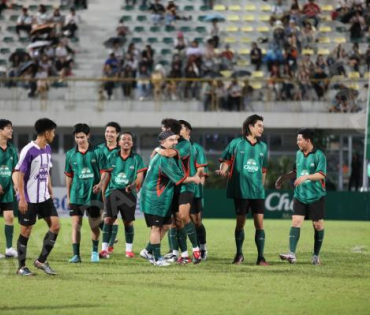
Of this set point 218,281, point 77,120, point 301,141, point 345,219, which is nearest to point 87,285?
point 218,281

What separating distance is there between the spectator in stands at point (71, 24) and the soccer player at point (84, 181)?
25461 millimetres

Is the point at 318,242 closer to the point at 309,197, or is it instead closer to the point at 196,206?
the point at 309,197

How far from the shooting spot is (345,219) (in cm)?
3531

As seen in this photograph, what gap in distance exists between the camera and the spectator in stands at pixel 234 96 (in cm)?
3866

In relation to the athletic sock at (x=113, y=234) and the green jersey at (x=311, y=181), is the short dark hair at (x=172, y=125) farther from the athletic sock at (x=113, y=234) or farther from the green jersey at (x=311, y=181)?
the athletic sock at (x=113, y=234)

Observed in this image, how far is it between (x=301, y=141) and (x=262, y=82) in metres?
21.6

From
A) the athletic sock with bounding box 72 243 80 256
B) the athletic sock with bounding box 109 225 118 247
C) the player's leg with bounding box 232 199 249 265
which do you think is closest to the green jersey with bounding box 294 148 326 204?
the player's leg with bounding box 232 199 249 265

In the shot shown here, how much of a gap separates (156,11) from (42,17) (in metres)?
4.70

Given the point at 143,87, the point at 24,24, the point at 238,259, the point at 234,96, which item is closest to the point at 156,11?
the point at 24,24

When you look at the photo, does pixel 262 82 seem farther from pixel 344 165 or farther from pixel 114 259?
pixel 114 259

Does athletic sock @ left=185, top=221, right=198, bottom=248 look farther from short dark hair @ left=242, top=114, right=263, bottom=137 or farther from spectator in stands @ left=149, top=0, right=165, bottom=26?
spectator in stands @ left=149, top=0, right=165, bottom=26

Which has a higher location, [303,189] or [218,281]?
[303,189]

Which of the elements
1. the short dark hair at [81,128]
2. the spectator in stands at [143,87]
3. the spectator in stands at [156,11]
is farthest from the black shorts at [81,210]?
→ the spectator in stands at [156,11]

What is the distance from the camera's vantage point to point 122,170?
18.2 meters
